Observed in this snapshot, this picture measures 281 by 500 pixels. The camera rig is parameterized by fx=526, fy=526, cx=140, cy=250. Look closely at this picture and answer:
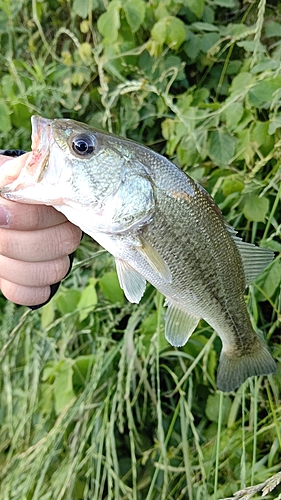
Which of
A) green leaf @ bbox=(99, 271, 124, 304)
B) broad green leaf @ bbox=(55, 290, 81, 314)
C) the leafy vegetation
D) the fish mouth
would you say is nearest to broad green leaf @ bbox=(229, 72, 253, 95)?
the leafy vegetation

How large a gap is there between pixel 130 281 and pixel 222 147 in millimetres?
682

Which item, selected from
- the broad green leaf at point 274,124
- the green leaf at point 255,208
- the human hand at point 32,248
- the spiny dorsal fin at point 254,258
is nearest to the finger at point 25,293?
the human hand at point 32,248

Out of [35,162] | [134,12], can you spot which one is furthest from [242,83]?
[35,162]

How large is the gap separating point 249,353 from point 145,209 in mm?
363

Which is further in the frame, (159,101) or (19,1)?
(19,1)

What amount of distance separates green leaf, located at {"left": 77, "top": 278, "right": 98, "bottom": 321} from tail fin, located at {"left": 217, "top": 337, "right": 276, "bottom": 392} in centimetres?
52

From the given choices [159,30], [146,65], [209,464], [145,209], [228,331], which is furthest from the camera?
[146,65]

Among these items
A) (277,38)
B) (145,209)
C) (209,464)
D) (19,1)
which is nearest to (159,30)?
(277,38)

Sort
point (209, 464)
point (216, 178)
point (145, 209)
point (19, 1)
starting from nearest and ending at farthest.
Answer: point (145, 209) < point (209, 464) < point (216, 178) < point (19, 1)

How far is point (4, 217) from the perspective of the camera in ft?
2.55

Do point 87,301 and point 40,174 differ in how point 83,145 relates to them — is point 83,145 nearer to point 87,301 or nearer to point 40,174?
point 40,174

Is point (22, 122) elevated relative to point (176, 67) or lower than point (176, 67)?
lower

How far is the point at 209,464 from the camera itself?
1.18 meters

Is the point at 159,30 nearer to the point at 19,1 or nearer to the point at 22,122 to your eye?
the point at 22,122
